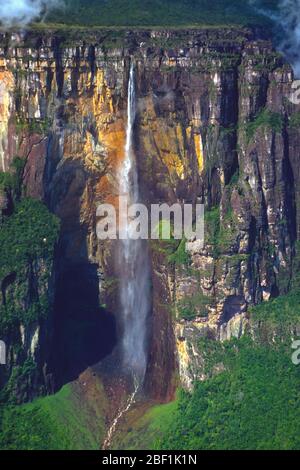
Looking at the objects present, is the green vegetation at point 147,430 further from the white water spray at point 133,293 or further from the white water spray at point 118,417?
the white water spray at point 133,293

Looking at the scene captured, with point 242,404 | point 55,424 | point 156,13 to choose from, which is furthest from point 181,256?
point 156,13

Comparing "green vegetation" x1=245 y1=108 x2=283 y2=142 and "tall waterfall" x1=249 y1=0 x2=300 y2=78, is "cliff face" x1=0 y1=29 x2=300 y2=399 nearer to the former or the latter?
"green vegetation" x1=245 y1=108 x2=283 y2=142

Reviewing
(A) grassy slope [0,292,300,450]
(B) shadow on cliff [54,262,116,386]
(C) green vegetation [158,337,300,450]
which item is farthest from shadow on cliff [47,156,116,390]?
(C) green vegetation [158,337,300,450]

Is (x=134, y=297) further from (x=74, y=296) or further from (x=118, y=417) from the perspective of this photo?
(x=118, y=417)

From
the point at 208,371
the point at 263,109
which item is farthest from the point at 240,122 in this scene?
the point at 208,371
